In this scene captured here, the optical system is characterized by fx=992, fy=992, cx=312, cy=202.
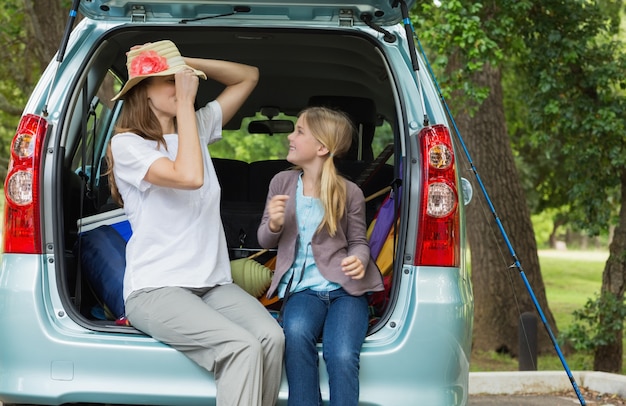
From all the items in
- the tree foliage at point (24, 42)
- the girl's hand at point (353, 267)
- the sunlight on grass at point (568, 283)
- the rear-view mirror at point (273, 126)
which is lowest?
the sunlight on grass at point (568, 283)

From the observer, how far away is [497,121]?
11031mm

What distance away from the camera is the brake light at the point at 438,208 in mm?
3336

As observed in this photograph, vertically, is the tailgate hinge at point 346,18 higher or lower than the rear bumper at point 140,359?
higher

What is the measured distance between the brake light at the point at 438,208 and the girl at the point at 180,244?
1.94ft

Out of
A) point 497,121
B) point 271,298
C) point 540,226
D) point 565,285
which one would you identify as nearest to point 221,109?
point 271,298

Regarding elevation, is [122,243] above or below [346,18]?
below

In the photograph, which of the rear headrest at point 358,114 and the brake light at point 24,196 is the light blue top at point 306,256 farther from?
the rear headrest at point 358,114

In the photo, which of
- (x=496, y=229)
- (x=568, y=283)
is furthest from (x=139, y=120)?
(x=568, y=283)

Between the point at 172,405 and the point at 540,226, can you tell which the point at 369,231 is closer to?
the point at 172,405

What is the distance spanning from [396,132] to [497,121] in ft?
23.4

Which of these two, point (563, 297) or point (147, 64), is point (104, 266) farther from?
point (563, 297)

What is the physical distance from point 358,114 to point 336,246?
1892mm

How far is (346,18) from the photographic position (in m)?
3.66

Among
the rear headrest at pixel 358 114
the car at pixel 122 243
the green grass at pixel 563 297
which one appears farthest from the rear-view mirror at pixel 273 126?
the green grass at pixel 563 297
